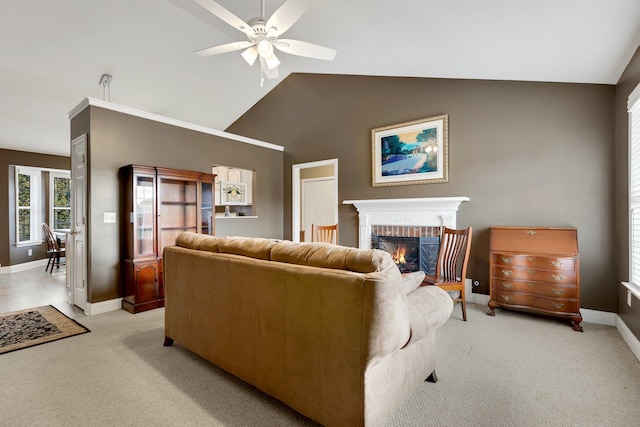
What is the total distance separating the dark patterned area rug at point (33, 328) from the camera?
2675 mm

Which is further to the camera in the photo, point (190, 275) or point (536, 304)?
point (536, 304)

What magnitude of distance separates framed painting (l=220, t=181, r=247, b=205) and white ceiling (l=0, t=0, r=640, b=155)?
5.40 ft

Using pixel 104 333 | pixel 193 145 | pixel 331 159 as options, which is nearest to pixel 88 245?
pixel 104 333

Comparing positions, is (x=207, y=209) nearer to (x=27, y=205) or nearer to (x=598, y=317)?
(x=598, y=317)

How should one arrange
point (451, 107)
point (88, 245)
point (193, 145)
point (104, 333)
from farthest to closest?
point (193, 145) → point (451, 107) → point (88, 245) → point (104, 333)

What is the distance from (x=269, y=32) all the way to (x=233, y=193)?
3.11m

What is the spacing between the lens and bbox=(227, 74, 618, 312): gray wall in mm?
3197

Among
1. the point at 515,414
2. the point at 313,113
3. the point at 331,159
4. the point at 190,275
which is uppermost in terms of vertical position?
the point at 313,113

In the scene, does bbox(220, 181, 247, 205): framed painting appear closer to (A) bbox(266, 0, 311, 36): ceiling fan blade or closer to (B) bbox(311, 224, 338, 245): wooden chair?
(B) bbox(311, 224, 338, 245): wooden chair

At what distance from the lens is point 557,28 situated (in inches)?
91.1

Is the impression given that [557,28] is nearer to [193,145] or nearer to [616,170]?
[616,170]

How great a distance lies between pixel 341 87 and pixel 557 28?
3280mm

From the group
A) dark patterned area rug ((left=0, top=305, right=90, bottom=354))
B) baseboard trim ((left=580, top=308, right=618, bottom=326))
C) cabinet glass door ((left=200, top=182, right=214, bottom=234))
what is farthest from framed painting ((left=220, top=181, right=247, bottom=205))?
baseboard trim ((left=580, top=308, right=618, bottom=326))

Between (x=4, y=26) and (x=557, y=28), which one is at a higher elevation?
(x=4, y=26)
